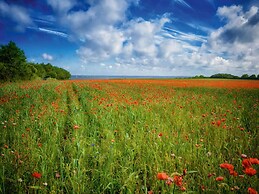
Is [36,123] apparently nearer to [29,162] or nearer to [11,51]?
[29,162]

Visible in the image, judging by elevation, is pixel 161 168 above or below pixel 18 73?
below

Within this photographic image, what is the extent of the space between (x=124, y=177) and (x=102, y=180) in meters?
0.31

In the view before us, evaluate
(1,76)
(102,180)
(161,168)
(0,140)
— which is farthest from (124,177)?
(1,76)

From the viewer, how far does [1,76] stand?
100 ft

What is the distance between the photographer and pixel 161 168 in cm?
232

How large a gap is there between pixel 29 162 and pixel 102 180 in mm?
1229

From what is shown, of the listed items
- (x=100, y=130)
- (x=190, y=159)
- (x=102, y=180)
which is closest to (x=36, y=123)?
(x=100, y=130)

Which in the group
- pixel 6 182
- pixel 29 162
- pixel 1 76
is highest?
pixel 1 76

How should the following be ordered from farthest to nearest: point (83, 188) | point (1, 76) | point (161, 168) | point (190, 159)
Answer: point (1, 76) < point (190, 159) < point (161, 168) < point (83, 188)

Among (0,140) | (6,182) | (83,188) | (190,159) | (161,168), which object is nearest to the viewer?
(83,188)

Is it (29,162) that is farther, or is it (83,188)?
(29,162)

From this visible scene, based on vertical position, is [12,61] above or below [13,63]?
above

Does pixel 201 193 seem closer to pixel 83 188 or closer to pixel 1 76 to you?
pixel 83 188

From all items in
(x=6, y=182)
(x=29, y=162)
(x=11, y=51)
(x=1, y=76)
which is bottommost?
(x=6, y=182)
